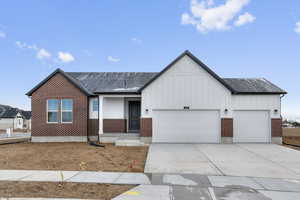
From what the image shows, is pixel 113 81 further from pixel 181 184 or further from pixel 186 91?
pixel 181 184

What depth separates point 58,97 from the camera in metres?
13.8

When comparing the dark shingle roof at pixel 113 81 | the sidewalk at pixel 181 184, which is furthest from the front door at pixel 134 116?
the sidewalk at pixel 181 184

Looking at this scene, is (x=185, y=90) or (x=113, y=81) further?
(x=113, y=81)

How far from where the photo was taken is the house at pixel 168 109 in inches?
504

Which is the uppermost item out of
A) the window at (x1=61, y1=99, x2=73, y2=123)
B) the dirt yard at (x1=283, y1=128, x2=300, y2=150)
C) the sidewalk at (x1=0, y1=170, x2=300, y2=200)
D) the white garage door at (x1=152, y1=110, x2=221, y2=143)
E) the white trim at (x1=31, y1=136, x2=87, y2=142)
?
the window at (x1=61, y1=99, x2=73, y2=123)

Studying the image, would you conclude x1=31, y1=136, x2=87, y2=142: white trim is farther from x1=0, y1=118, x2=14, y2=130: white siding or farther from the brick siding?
x1=0, y1=118, x2=14, y2=130: white siding

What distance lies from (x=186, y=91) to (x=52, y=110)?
9.82 meters

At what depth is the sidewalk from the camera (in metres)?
4.32

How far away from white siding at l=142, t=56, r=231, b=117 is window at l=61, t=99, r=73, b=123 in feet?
17.8

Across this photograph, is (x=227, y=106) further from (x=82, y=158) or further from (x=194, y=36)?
(x=82, y=158)

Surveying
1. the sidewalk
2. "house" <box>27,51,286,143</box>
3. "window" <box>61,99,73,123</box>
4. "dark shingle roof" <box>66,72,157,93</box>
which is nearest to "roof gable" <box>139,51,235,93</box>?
"house" <box>27,51,286,143</box>

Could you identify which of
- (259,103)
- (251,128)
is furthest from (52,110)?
(259,103)

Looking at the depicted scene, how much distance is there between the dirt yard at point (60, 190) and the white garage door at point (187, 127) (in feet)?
26.7

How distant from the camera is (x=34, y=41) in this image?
17969 mm
